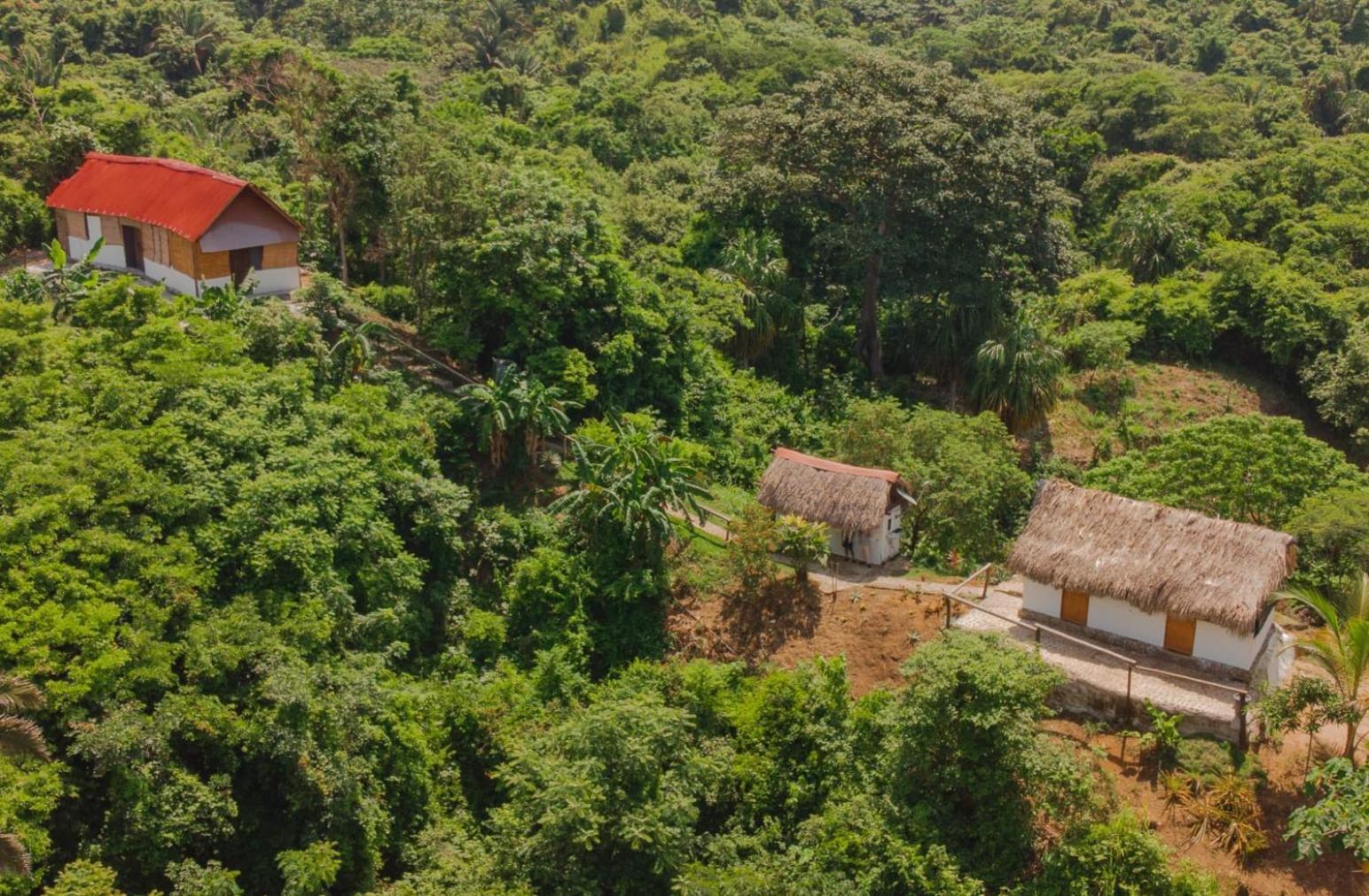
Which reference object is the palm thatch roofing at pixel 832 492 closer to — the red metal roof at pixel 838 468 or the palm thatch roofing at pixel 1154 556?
the red metal roof at pixel 838 468

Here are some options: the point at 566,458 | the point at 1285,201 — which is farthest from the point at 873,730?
the point at 1285,201

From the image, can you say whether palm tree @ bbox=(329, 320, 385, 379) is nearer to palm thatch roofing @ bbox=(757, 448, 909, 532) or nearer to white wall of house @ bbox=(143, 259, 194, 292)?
white wall of house @ bbox=(143, 259, 194, 292)

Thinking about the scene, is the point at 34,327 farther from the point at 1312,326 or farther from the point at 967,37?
the point at 967,37

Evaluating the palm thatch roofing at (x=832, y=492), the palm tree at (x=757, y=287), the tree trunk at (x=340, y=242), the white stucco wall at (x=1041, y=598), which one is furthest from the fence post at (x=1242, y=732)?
the tree trunk at (x=340, y=242)

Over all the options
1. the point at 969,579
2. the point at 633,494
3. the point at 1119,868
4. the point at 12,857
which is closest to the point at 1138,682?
the point at 969,579

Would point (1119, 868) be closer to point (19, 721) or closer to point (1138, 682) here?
point (1138, 682)

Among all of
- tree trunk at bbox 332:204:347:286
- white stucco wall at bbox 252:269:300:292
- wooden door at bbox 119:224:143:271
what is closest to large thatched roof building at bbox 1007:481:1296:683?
tree trunk at bbox 332:204:347:286
